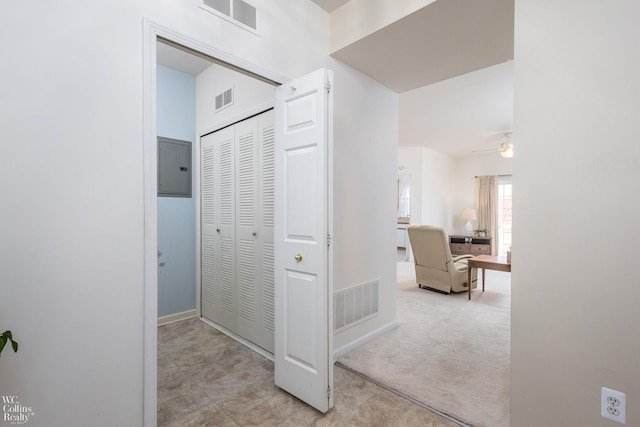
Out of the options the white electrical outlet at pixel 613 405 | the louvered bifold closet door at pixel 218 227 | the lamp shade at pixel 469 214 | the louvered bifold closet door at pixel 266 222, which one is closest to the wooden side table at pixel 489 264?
the white electrical outlet at pixel 613 405

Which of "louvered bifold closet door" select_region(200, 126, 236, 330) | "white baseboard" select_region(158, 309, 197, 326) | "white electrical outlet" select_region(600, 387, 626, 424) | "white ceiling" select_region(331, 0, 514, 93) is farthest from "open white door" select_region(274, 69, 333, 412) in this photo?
"white baseboard" select_region(158, 309, 197, 326)

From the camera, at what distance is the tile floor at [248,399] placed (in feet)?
5.90

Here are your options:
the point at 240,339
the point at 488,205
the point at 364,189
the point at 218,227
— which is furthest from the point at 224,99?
the point at 488,205

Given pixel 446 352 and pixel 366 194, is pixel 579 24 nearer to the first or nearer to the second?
pixel 366 194

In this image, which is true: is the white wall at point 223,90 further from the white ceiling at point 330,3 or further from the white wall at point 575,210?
the white wall at point 575,210

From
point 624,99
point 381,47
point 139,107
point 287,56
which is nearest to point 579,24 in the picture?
point 624,99

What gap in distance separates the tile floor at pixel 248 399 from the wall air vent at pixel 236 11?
94.7 inches

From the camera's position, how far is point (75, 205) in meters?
1.30

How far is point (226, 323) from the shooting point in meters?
3.13

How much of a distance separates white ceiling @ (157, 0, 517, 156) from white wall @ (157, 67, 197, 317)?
0.24 meters

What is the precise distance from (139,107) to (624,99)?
216 cm

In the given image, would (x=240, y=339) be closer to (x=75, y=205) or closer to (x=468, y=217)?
(x=75, y=205)

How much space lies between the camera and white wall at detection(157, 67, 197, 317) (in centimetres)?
337

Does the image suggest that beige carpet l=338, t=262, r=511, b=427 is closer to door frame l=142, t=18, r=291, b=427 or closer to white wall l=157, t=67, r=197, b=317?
door frame l=142, t=18, r=291, b=427
